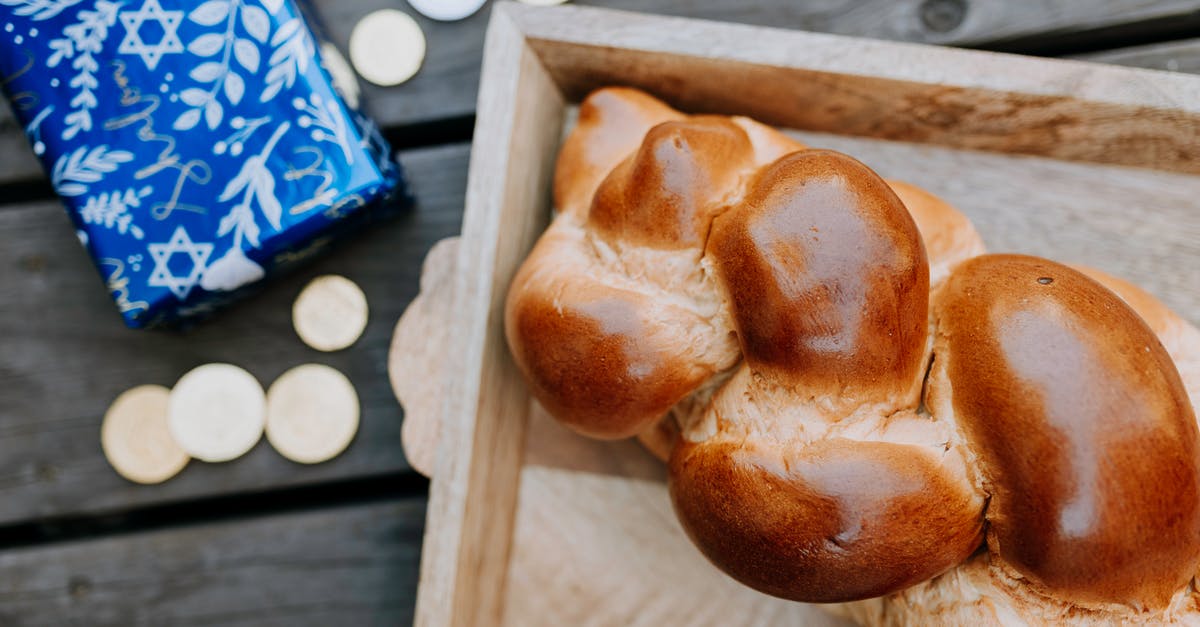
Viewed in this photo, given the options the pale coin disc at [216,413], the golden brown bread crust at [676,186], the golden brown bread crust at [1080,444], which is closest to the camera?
the golden brown bread crust at [1080,444]

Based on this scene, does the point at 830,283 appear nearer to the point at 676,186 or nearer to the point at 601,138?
the point at 676,186

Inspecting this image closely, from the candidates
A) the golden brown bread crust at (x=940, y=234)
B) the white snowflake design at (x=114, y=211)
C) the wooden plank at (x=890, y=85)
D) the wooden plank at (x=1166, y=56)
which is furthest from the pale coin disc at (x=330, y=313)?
the wooden plank at (x=1166, y=56)

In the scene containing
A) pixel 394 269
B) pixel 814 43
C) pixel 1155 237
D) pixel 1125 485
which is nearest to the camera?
pixel 1125 485

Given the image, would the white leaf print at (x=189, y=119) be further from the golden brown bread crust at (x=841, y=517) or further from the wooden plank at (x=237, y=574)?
the golden brown bread crust at (x=841, y=517)

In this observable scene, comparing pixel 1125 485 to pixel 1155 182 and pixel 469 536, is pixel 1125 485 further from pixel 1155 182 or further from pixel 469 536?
pixel 469 536

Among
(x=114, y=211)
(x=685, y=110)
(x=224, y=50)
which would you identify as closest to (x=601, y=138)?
(x=685, y=110)

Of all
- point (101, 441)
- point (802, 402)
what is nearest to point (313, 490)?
point (101, 441)
